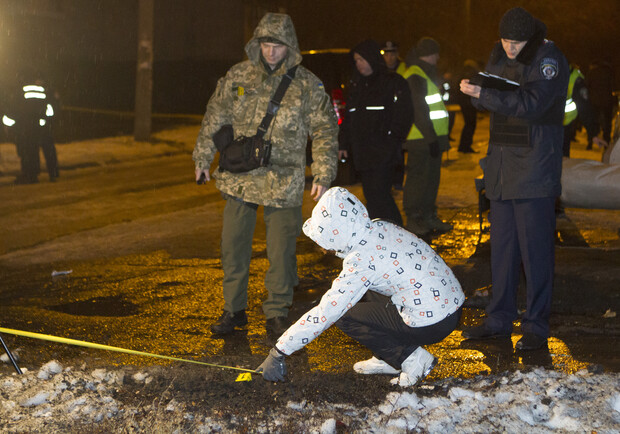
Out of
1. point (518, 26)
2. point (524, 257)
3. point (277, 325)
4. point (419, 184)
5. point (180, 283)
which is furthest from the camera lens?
point (419, 184)

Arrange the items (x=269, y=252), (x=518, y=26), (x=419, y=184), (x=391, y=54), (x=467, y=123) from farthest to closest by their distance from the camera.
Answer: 1. (x=467, y=123)
2. (x=391, y=54)
3. (x=419, y=184)
4. (x=269, y=252)
5. (x=518, y=26)

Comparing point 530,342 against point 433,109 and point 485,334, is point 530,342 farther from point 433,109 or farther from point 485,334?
point 433,109

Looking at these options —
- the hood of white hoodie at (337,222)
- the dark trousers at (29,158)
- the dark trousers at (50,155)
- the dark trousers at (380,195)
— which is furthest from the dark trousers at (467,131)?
the hood of white hoodie at (337,222)

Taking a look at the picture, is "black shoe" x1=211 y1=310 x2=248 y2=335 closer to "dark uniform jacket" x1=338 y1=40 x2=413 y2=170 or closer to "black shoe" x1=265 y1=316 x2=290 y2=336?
"black shoe" x1=265 y1=316 x2=290 y2=336

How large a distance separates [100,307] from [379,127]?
2965 millimetres

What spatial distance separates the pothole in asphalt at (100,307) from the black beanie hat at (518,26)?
123 inches

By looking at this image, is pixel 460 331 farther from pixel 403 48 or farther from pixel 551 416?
pixel 403 48

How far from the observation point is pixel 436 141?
8.61 meters

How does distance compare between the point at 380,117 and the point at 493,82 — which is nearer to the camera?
the point at 493,82

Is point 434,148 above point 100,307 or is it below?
above

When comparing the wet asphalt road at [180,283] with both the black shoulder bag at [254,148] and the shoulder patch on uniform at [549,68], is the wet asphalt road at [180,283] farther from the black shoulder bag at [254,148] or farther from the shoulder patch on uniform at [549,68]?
the shoulder patch on uniform at [549,68]

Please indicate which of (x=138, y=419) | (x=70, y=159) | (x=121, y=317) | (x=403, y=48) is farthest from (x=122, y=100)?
(x=138, y=419)

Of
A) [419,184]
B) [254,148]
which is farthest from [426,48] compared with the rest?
[254,148]

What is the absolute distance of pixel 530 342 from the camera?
4961mm
